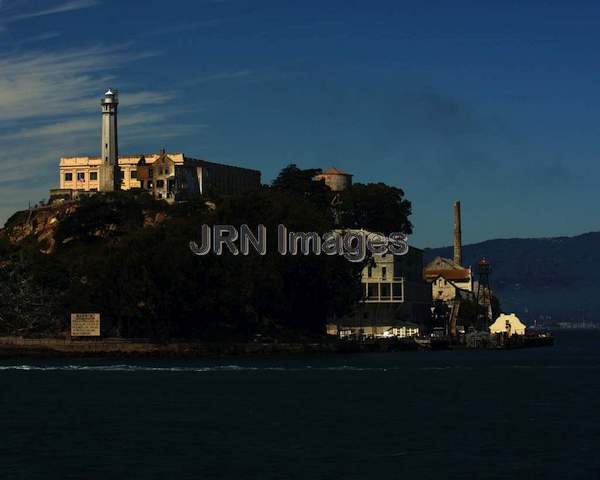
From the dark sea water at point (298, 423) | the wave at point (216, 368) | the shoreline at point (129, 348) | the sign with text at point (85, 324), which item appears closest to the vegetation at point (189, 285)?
the sign with text at point (85, 324)

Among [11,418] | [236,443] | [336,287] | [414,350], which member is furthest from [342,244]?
[236,443]

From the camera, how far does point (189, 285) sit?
160 metres

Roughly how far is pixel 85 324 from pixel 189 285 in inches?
591

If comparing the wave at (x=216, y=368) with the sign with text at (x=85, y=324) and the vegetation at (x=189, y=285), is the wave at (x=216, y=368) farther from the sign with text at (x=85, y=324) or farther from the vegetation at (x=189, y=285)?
the sign with text at (x=85, y=324)

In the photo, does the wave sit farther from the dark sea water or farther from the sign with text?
the sign with text

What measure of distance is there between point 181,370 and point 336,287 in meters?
43.2

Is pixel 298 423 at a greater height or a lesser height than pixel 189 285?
lesser

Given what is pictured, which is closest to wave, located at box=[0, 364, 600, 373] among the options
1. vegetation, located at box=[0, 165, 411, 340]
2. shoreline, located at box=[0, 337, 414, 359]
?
shoreline, located at box=[0, 337, 414, 359]

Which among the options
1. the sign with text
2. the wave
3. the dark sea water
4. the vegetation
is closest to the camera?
the dark sea water

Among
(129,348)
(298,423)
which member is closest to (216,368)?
(129,348)

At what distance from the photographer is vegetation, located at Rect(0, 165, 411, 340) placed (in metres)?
160

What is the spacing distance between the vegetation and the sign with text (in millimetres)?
1035

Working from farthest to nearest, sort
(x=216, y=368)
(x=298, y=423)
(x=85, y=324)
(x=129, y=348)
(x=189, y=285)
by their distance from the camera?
(x=85, y=324), (x=129, y=348), (x=189, y=285), (x=216, y=368), (x=298, y=423)

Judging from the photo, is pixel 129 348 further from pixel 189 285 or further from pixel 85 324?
pixel 189 285
